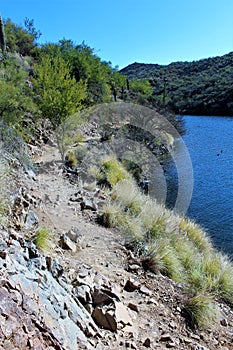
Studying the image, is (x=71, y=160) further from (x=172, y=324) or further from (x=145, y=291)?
(x=172, y=324)

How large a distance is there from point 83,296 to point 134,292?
46.6 inches

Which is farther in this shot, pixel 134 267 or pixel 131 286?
pixel 134 267

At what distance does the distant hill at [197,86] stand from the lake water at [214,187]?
2069 centimetres

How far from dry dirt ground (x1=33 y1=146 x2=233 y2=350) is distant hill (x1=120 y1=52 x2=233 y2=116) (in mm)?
40803

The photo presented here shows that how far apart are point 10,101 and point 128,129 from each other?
10.8 metres

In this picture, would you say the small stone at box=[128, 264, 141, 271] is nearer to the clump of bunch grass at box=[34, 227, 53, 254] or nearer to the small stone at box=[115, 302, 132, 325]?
the small stone at box=[115, 302, 132, 325]

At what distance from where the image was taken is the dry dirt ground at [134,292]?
164 inches

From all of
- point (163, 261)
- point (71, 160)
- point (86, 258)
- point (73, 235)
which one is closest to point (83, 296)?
point (86, 258)

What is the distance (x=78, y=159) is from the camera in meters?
13.8

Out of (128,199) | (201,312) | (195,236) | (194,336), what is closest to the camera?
(194,336)

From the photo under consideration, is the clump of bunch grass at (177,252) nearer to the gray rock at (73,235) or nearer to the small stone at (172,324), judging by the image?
the small stone at (172,324)

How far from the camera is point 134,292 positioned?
5.11m

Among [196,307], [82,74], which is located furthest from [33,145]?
[82,74]

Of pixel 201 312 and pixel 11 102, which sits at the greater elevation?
pixel 11 102
